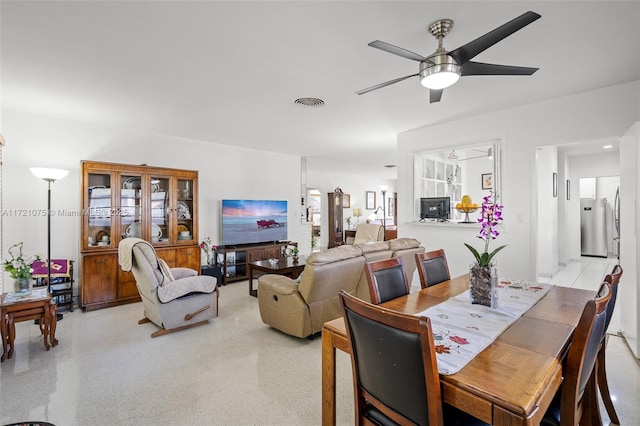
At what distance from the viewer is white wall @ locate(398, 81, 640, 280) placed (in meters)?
3.19

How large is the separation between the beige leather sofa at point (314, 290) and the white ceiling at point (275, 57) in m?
1.76

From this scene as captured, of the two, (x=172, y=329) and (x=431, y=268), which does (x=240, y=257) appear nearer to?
(x=172, y=329)

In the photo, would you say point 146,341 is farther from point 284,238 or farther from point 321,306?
point 284,238

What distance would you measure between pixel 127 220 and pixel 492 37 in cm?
472

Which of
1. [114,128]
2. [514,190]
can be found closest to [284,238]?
[114,128]

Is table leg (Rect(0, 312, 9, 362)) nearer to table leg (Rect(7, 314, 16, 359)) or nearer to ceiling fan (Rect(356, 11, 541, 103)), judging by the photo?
table leg (Rect(7, 314, 16, 359))

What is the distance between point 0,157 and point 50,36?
2.40 metres

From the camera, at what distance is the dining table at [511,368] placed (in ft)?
3.02

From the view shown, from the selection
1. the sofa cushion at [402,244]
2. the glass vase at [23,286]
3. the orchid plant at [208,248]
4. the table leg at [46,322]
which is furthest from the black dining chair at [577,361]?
the orchid plant at [208,248]

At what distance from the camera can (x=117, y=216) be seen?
4.18m

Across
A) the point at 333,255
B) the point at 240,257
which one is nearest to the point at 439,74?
the point at 333,255

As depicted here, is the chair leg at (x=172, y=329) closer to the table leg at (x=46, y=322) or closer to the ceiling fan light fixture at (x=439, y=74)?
the table leg at (x=46, y=322)

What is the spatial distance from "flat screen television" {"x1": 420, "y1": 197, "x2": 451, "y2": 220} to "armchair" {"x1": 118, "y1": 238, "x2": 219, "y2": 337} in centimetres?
323

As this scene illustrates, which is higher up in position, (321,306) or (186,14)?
(186,14)
